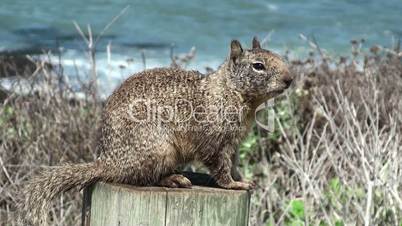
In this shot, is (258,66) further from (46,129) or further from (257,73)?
(46,129)

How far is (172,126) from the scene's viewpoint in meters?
4.49

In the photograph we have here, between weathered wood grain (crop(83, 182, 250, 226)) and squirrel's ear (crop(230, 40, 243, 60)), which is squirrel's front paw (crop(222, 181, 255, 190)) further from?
squirrel's ear (crop(230, 40, 243, 60))

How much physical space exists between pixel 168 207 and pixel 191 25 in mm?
9001

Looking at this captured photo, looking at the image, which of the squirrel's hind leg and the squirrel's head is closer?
the squirrel's hind leg

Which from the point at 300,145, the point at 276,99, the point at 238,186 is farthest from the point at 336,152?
the point at 238,186

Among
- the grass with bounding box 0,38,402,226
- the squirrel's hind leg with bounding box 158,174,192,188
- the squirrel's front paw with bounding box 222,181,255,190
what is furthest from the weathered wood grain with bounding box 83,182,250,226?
the grass with bounding box 0,38,402,226

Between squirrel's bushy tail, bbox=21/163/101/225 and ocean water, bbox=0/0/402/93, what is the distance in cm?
554

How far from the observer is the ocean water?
36.3 feet

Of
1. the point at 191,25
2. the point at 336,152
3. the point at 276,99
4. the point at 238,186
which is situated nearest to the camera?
the point at 238,186

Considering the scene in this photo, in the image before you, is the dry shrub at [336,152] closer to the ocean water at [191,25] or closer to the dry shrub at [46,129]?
the dry shrub at [46,129]

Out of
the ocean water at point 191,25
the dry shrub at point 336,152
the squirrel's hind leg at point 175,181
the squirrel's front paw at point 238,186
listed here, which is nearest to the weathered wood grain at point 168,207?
the squirrel's hind leg at point 175,181

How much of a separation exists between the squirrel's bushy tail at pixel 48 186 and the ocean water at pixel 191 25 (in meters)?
5.54

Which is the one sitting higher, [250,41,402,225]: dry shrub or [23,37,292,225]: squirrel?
[23,37,292,225]: squirrel

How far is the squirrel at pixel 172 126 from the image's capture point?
14.6 feet
